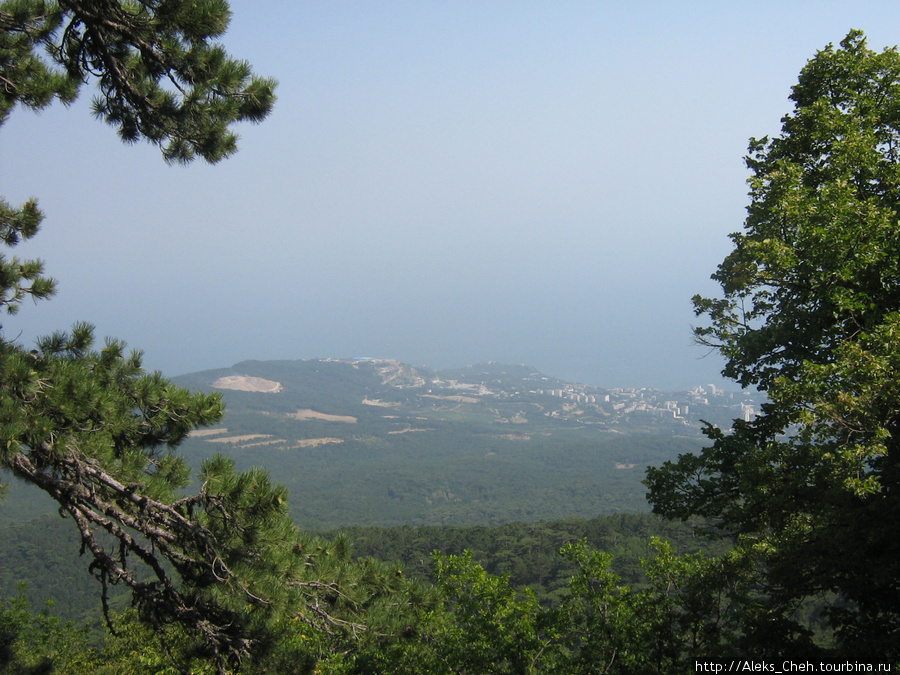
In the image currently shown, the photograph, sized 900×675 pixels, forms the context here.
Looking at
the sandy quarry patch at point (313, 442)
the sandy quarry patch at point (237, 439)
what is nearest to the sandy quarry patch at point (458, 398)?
the sandy quarry patch at point (313, 442)

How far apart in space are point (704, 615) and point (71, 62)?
831 centimetres

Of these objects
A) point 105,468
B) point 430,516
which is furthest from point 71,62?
point 430,516

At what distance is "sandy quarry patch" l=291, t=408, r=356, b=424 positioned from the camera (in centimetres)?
15525

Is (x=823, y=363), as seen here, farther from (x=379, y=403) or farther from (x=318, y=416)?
(x=379, y=403)

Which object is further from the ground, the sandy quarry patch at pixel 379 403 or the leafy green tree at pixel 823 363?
the leafy green tree at pixel 823 363

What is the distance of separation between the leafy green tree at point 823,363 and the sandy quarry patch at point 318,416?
150491mm

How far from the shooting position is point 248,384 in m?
178

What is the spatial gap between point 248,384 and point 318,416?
3274 cm

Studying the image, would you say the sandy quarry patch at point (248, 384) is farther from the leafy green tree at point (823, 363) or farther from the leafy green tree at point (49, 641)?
the leafy green tree at point (823, 363)

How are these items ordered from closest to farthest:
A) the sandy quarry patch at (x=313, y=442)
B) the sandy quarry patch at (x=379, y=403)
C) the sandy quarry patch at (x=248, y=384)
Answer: the sandy quarry patch at (x=313, y=442) < the sandy quarry patch at (x=248, y=384) < the sandy quarry patch at (x=379, y=403)

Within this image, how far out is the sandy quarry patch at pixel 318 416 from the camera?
155250 mm

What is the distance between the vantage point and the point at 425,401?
18900 cm

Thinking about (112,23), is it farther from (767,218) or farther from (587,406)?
(587,406)

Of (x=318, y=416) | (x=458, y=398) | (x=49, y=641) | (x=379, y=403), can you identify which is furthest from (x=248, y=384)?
(x=49, y=641)
